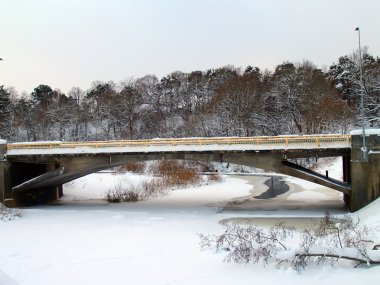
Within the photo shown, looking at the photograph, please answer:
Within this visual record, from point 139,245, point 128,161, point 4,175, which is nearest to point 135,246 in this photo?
point 139,245

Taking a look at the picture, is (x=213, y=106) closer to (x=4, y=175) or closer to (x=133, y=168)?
(x=133, y=168)

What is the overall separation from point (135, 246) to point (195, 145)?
10792mm

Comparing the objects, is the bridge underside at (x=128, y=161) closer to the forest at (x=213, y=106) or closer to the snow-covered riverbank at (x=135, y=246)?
the snow-covered riverbank at (x=135, y=246)

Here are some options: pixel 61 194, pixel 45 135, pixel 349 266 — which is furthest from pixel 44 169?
pixel 45 135

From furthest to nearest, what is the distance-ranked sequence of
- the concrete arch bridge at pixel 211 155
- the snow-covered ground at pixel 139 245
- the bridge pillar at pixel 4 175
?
the bridge pillar at pixel 4 175
the concrete arch bridge at pixel 211 155
the snow-covered ground at pixel 139 245

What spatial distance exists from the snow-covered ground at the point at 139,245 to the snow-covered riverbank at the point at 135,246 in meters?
0.03

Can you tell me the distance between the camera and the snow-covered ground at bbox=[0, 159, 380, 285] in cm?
1201

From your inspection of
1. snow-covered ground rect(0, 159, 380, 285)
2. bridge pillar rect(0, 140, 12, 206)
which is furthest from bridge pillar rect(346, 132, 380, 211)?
bridge pillar rect(0, 140, 12, 206)

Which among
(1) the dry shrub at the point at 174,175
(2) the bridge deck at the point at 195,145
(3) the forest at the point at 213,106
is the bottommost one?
(1) the dry shrub at the point at 174,175

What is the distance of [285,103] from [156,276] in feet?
172

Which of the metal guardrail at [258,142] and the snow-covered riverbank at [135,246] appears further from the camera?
the metal guardrail at [258,142]

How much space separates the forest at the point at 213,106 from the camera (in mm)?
56188

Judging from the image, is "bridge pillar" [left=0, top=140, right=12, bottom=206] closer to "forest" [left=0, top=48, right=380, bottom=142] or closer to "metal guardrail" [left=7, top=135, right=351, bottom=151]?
"metal guardrail" [left=7, top=135, right=351, bottom=151]

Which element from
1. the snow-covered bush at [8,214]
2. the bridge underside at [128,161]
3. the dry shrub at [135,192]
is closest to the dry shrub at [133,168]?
the dry shrub at [135,192]
